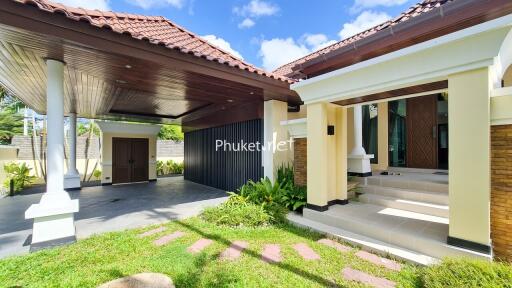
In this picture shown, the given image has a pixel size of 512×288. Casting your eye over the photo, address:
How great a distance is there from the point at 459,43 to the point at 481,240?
259 centimetres

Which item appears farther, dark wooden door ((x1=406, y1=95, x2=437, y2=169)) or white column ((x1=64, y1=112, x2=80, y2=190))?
white column ((x1=64, y1=112, x2=80, y2=190))

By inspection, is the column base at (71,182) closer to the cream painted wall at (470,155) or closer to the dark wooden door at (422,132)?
the cream painted wall at (470,155)

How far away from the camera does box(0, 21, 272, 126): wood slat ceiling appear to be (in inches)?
154

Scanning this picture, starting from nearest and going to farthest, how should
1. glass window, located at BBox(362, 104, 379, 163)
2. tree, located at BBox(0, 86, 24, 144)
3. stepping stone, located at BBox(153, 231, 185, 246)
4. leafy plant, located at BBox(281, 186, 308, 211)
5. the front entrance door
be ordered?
stepping stone, located at BBox(153, 231, 185, 246) → leafy plant, located at BBox(281, 186, 308, 211) → glass window, located at BBox(362, 104, 379, 163) → the front entrance door → tree, located at BBox(0, 86, 24, 144)

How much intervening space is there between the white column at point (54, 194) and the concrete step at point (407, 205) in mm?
6190

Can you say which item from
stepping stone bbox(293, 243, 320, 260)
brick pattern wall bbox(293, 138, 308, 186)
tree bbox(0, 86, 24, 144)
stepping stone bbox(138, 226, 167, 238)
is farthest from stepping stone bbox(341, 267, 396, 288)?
tree bbox(0, 86, 24, 144)

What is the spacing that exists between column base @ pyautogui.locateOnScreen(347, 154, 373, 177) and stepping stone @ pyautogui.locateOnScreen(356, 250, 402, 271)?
3354 millimetres

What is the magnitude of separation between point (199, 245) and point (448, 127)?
433 centimetres

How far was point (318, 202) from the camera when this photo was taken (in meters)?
5.01

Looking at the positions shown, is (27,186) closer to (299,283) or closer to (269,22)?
(299,283)

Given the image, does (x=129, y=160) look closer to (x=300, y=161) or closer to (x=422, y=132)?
(x=300, y=161)

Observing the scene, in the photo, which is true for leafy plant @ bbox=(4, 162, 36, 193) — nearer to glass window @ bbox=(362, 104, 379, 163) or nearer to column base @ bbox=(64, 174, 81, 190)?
column base @ bbox=(64, 174, 81, 190)

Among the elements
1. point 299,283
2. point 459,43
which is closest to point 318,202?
point 299,283

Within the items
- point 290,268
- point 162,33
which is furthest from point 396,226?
point 162,33
